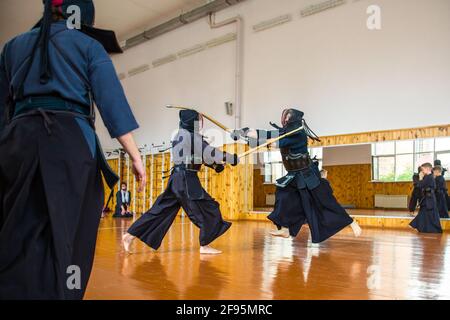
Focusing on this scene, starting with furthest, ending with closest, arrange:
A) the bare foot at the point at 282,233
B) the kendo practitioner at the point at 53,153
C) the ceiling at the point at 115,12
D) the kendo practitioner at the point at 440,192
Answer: the ceiling at the point at 115,12 → the kendo practitioner at the point at 440,192 → the bare foot at the point at 282,233 → the kendo practitioner at the point at 53,153

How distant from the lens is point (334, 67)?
27.6 ft

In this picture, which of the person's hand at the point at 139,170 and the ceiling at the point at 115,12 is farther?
the ceiling at the point at 115,12

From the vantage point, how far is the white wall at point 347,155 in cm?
964

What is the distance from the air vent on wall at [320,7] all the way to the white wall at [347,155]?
3.24 m

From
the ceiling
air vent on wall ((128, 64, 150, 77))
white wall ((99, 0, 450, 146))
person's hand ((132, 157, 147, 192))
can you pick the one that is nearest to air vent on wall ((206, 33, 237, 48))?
white wall ((99, 0, 450, 146))

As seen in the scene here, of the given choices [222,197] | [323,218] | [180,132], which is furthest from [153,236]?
[222,197]

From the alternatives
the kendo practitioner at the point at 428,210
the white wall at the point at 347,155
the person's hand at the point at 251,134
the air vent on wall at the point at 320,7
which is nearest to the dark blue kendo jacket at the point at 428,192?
the kendo practitioner at the point at 428,210

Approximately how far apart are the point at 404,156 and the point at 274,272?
9029mm

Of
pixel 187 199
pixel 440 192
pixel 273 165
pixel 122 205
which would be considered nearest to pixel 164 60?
pixel 122 205

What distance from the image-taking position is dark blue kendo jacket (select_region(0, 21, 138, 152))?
4.50 feet

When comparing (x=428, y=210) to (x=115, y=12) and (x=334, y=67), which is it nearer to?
(x=334, y=67)

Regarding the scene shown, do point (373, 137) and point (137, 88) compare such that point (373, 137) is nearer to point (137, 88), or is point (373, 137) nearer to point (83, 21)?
point (83, 21)

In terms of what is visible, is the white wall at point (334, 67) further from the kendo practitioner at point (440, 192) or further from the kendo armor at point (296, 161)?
the kendo armor at point (296, 161)

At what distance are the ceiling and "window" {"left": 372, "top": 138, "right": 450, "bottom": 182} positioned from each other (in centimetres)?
645
